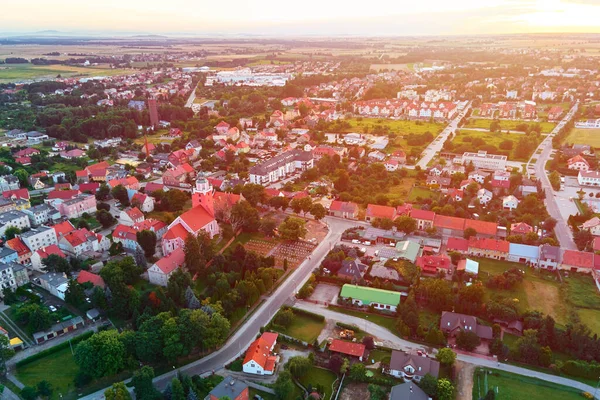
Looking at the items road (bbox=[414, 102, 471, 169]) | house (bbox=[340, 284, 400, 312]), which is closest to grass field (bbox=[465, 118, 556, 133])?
road (bbox=[414, 102, 471, 169])

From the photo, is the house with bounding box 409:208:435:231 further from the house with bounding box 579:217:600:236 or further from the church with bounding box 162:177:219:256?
the church with bounding box 162:177:219:256

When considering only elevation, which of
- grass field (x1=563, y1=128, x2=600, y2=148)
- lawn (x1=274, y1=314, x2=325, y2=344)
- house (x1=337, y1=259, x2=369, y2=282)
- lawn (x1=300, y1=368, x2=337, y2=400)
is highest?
grass field (x1=563, y1=128, x2=600, y2=148)

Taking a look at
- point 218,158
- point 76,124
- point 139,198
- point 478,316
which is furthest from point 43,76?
point 478,316

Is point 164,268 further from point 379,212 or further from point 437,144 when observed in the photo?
point 437,144

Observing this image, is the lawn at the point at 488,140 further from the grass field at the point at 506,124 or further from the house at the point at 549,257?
the house at the point at 549,257

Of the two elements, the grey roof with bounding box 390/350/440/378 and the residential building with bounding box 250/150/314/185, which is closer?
the grey roof with bounding box 390/350/440/378

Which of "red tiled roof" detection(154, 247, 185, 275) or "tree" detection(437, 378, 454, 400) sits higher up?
"red tiled roof" detection(154, 247, 185, 275)

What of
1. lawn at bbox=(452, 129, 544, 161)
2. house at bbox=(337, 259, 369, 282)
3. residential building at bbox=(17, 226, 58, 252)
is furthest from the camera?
lawn at bbox=(452, 129, 544, 161)

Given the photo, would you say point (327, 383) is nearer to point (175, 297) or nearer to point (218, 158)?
point (175, 297)
